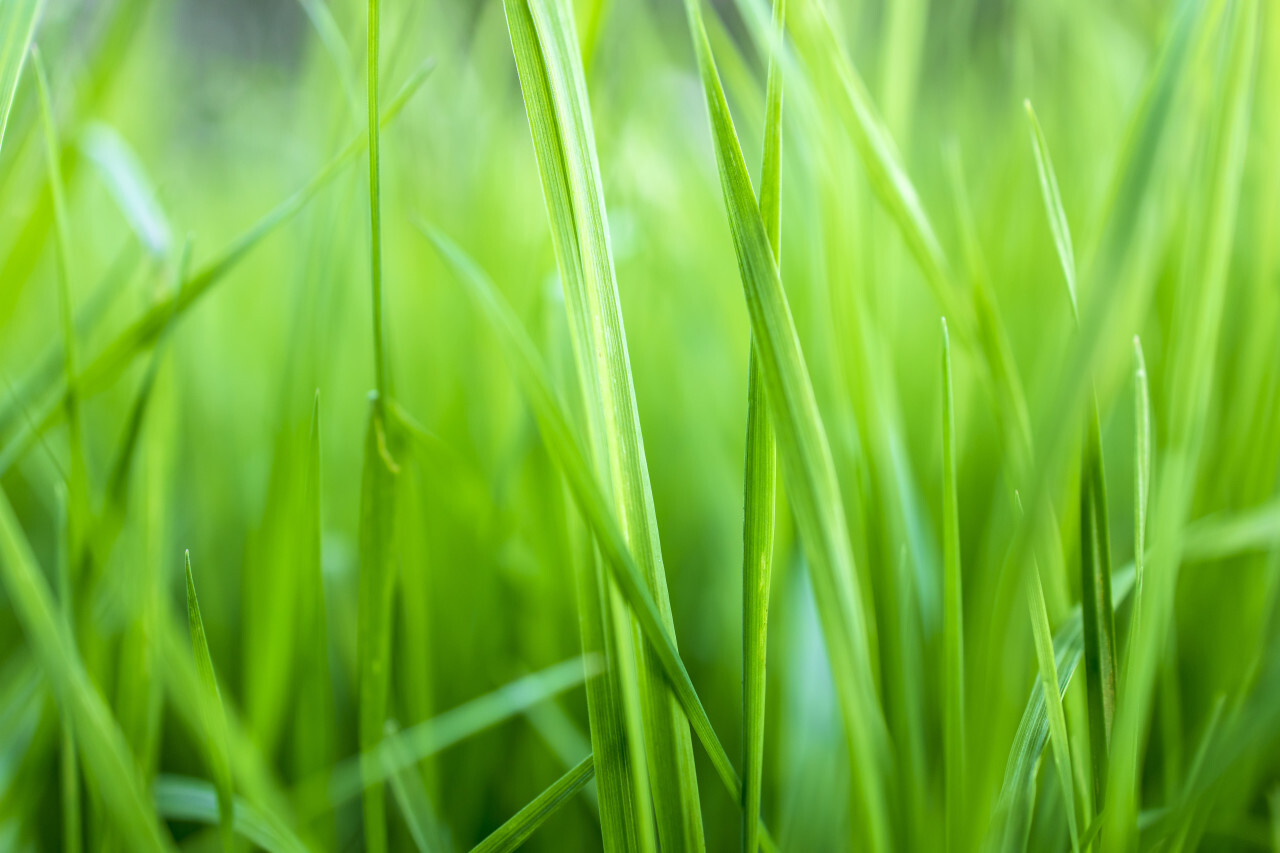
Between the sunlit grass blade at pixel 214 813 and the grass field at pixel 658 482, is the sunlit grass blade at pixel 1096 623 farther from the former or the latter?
the sunlit grass blade at pixel 214 813

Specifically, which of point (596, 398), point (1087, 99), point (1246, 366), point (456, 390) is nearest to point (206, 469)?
point (456, 390)

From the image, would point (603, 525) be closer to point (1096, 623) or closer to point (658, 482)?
point (1096, 623)

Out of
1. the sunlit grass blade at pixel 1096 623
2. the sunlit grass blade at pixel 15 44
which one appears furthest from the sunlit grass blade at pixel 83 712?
the sunlit grass blade at pixel 1096 623

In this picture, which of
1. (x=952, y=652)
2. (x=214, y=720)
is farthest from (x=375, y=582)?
(x=952, y=652)

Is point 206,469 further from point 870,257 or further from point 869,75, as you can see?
point 869,75

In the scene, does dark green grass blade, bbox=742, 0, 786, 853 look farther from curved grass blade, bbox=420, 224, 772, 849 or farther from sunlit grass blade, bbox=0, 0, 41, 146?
sunlit grass blade, bbox=0, 0, 41, 146

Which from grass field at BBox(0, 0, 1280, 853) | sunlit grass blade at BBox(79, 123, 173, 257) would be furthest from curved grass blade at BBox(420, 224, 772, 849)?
sunlit grass blade at BBox(79, 123, 173, 257)
